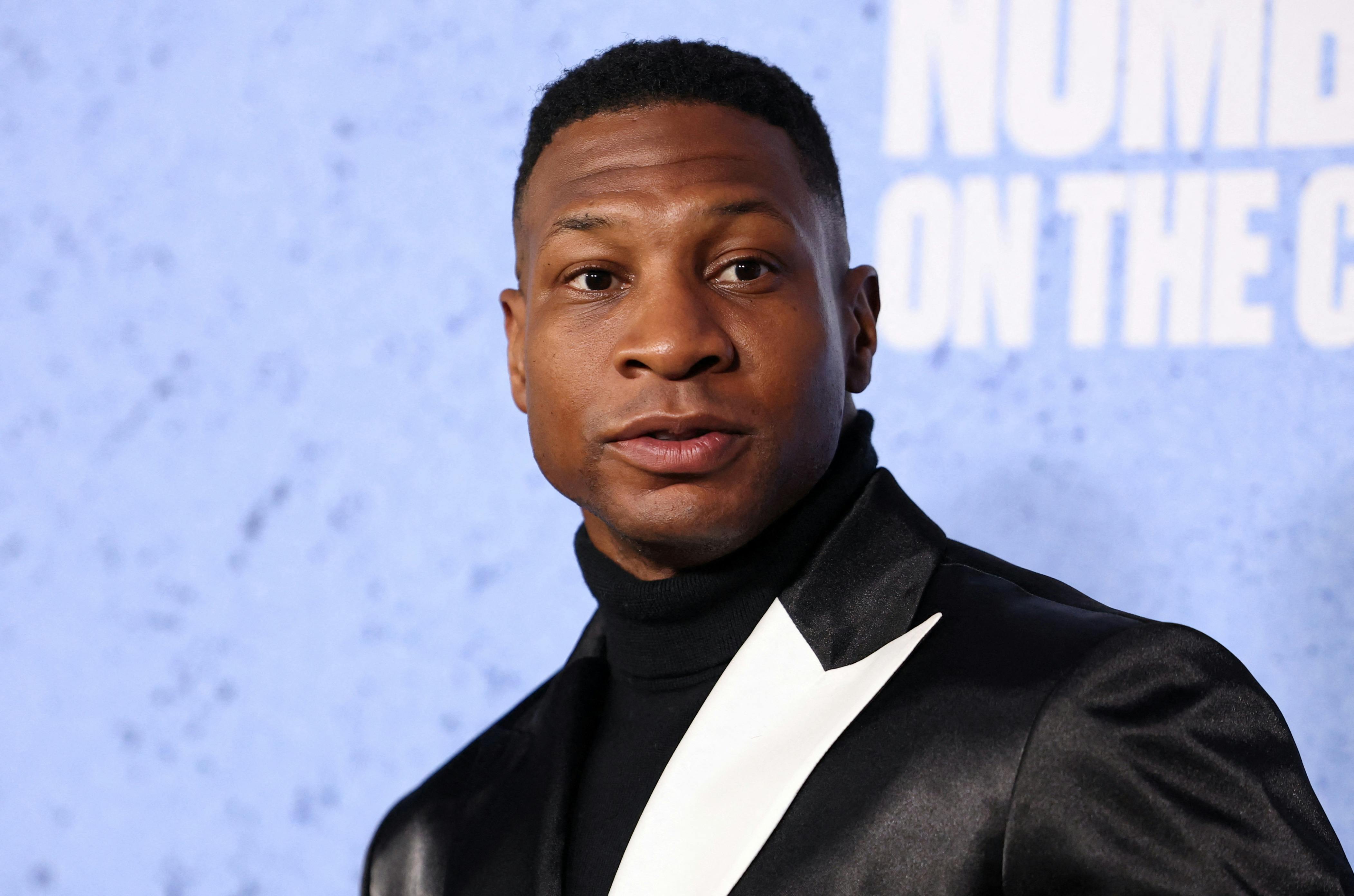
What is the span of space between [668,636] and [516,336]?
23 cm

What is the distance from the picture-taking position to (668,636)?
0.83 metres

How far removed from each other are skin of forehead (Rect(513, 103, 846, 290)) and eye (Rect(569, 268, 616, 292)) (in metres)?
0.03

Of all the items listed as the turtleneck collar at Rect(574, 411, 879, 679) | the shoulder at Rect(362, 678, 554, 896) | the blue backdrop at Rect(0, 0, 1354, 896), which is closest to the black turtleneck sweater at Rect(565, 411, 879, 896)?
the turtleneck collar at Rect(574, 411, 879, 679)

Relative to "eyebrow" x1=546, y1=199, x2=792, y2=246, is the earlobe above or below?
below

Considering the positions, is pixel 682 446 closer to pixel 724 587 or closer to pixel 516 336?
pixel 724 587

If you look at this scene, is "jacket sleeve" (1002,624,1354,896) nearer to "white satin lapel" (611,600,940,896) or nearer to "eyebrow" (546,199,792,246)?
"white satin lapel" (611,600,940,896)

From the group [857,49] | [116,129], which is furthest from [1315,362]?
[116,129]

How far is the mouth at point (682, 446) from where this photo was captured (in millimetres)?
726

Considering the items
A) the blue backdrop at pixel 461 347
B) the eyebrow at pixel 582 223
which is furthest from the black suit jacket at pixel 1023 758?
the blue backdrop at pixel 461 347

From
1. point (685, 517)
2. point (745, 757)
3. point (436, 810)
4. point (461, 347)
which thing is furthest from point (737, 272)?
point (461, 347)

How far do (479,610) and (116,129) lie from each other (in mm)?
681

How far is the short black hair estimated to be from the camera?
811mm

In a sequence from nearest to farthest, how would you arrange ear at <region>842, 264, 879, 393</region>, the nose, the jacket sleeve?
the jacket sleeve, the nose, ear at <region>842, 264, 879, 393</region>

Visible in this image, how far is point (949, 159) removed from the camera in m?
1.31
